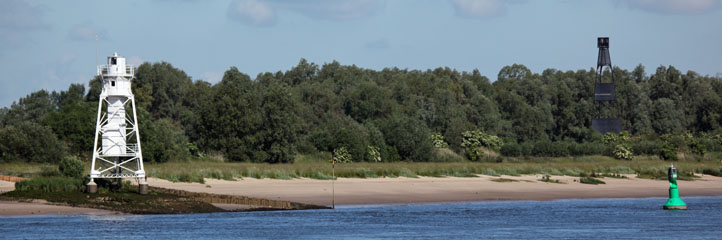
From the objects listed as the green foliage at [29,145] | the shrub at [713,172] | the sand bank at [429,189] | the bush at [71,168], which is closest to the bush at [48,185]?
the bush at [71,168]

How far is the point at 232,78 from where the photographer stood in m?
111

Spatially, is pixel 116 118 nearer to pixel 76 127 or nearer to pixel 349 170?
pixel 349 170

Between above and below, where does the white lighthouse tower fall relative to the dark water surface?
above

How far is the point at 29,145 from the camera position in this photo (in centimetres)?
6162

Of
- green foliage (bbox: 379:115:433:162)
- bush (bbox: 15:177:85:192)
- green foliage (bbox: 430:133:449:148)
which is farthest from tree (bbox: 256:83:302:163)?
bush (bbox: 15:177:85:192)

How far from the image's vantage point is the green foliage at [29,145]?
61.1 meters

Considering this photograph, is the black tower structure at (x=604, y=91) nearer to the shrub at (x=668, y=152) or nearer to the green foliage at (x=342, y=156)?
the shrub at (x=668, y=152)

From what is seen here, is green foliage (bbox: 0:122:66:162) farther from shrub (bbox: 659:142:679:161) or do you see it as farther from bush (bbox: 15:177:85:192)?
shrub (bbox: 659:142:679:161)

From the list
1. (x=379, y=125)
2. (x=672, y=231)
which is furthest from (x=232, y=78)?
(x=672, y=231)

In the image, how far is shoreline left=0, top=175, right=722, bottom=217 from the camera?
46.4m

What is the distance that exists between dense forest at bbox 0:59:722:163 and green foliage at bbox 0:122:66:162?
0.25 ft

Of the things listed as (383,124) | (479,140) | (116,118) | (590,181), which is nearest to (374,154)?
(383,124)

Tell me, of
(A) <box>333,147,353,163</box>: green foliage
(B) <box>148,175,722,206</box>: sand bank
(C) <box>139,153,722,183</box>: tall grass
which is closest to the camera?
(B) <box>148,175,722,206</box>: sand bank

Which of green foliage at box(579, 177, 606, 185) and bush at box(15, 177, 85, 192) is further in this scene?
green foliage at box(579, 177, 606, 185)
